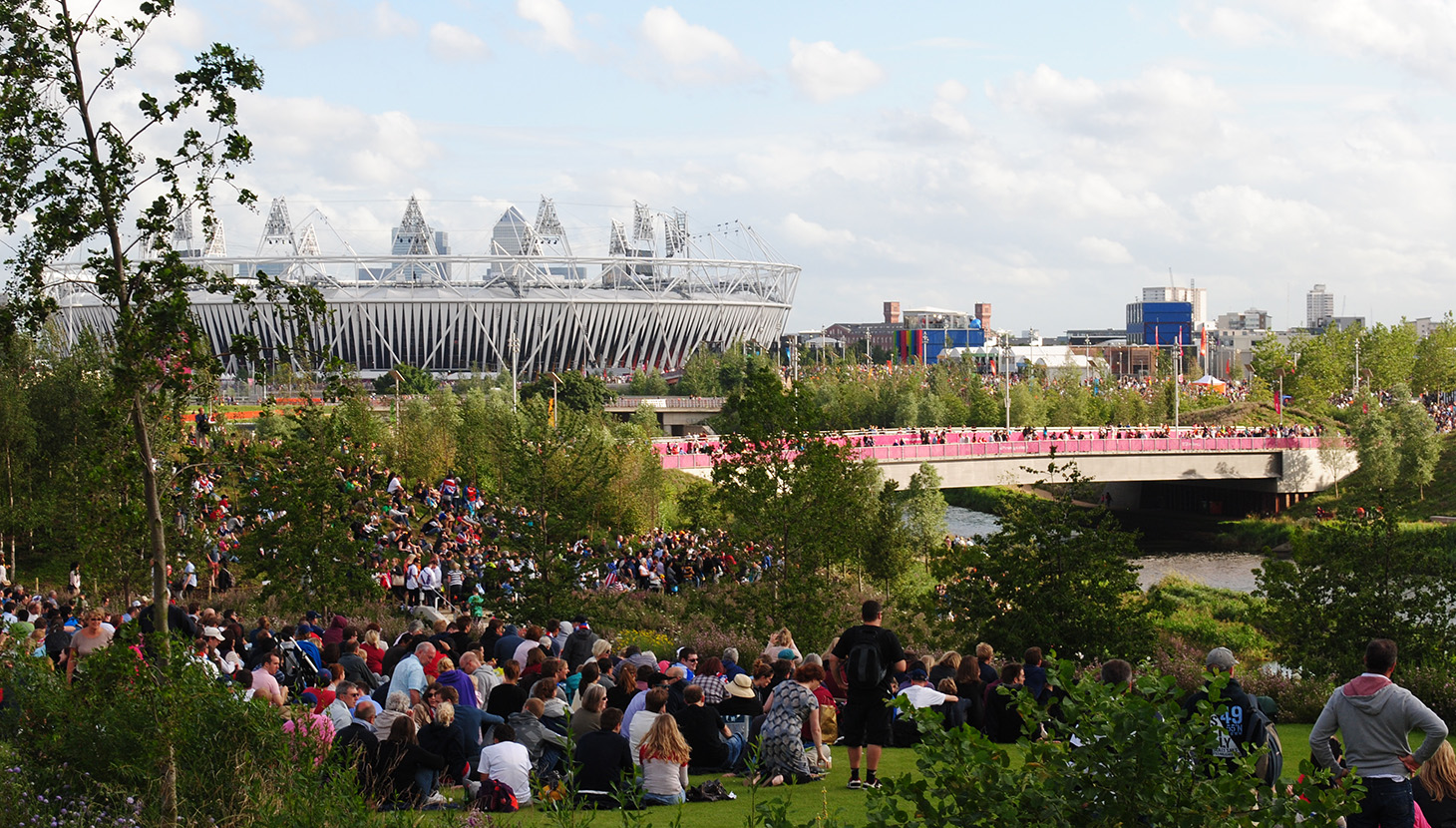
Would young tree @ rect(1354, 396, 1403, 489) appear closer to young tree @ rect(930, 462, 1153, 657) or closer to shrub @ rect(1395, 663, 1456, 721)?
young tree @ rect(930, 462, 1153, 657)

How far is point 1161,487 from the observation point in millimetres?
64812

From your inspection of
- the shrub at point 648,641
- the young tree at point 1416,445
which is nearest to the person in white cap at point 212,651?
the shrub at point 648,641

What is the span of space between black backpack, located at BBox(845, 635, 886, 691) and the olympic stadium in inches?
3866

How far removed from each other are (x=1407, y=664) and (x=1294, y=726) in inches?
83.4

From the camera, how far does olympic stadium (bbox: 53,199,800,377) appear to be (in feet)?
371

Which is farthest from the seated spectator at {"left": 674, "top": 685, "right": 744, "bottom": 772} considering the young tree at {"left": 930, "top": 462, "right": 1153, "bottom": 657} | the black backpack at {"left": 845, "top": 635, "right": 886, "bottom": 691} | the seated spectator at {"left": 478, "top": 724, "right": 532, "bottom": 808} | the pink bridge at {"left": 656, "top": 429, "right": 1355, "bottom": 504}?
the pink bridge at {"left": 656, "top": 429, "right": 1355, "bottom": 504}

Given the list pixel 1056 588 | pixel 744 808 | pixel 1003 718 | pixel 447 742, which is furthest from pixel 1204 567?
pixel 447 742

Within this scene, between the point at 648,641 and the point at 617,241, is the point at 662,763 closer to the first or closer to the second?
the point at 648,641

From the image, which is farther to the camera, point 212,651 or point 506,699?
point 212,651

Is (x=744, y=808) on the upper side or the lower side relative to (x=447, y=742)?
lower

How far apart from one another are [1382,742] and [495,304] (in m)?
111

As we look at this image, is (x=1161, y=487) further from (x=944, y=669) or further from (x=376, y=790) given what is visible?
(x=376, y=790)

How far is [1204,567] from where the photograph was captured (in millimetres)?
47875

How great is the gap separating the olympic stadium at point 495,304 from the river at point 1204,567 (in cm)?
6520
